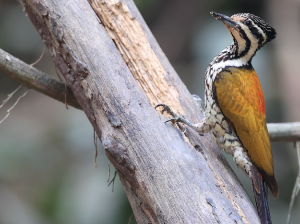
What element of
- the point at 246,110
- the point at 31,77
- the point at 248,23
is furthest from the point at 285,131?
the point at 31,77

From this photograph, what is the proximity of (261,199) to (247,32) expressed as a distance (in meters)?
1.17

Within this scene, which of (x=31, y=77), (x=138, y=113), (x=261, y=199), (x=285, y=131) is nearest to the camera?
(x=138, y=113)

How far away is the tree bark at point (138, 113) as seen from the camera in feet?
5.78

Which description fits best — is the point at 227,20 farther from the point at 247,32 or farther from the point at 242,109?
the point at 242,109

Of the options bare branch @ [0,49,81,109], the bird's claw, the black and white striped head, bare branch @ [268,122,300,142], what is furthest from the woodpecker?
bare branch @ [0,49,81,109]

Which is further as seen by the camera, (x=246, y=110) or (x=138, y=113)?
(x=246, y=110)

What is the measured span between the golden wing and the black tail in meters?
0.08

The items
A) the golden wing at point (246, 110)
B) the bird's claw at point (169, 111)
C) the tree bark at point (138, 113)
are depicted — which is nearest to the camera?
the tree bark at point (138, 113)

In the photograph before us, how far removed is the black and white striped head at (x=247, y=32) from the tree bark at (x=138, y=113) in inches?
21.8

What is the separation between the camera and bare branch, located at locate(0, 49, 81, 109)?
87.2 inches

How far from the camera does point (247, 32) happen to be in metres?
2.40

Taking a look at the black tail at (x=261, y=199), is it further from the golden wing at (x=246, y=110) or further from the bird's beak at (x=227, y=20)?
the bird's beak at (x=227, y=20)

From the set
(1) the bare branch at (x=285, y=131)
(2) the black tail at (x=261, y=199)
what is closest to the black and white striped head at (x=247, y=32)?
(1) the bare branch at (x=285, y=131)

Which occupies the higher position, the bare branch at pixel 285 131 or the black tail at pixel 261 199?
the bare branch at pixel 285 131
